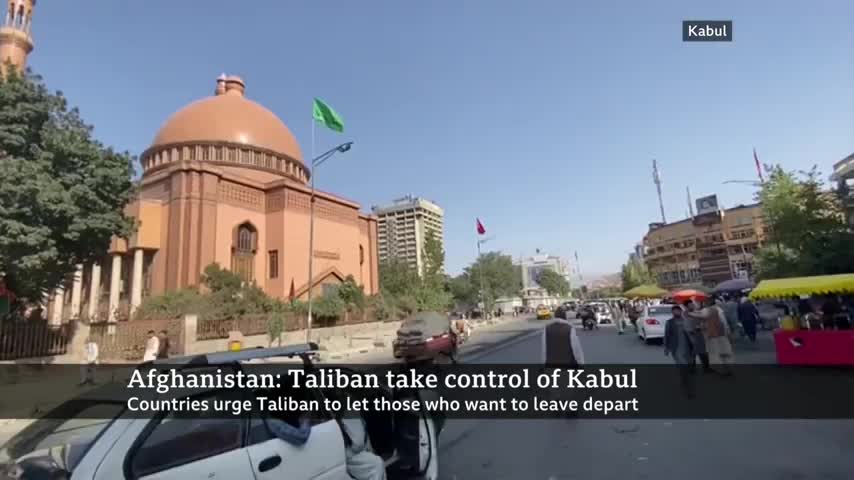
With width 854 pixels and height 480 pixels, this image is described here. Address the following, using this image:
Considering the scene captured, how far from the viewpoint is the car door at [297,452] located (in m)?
2.90

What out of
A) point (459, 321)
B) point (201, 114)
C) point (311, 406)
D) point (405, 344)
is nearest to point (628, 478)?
point (311, 406)

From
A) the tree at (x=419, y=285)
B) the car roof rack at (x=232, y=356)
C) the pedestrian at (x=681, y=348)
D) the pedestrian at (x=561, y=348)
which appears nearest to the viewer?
the car roof rack at (x=232, y=356)

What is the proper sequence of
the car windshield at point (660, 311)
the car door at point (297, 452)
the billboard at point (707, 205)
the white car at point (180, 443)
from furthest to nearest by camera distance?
the billboard at point (707, 205) → the car windshield at point (660, 311) → the car door at point (297, 452) → the white car at point (180, 443)

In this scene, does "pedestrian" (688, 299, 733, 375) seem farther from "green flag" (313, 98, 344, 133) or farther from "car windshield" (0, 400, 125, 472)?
"green flag" (313, 98, 344, 133)

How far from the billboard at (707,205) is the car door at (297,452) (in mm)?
70306

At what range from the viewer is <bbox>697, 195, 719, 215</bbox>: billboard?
201ft

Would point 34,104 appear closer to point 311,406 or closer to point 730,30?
point 311,406

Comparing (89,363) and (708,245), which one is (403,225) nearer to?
(708,245)

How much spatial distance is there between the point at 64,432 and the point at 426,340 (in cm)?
1219

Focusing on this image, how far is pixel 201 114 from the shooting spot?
110ft

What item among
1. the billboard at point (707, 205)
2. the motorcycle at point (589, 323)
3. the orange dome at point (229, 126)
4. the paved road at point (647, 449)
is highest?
the orange dome at point (229, 126)

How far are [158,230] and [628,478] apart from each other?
2759 cm

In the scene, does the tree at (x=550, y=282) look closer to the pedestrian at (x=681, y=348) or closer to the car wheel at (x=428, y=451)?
the pedestrian at (x=681, y=348)

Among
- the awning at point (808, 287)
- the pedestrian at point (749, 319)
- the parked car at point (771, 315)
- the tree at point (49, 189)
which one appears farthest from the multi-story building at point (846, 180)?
the tree at point (49, 189)
